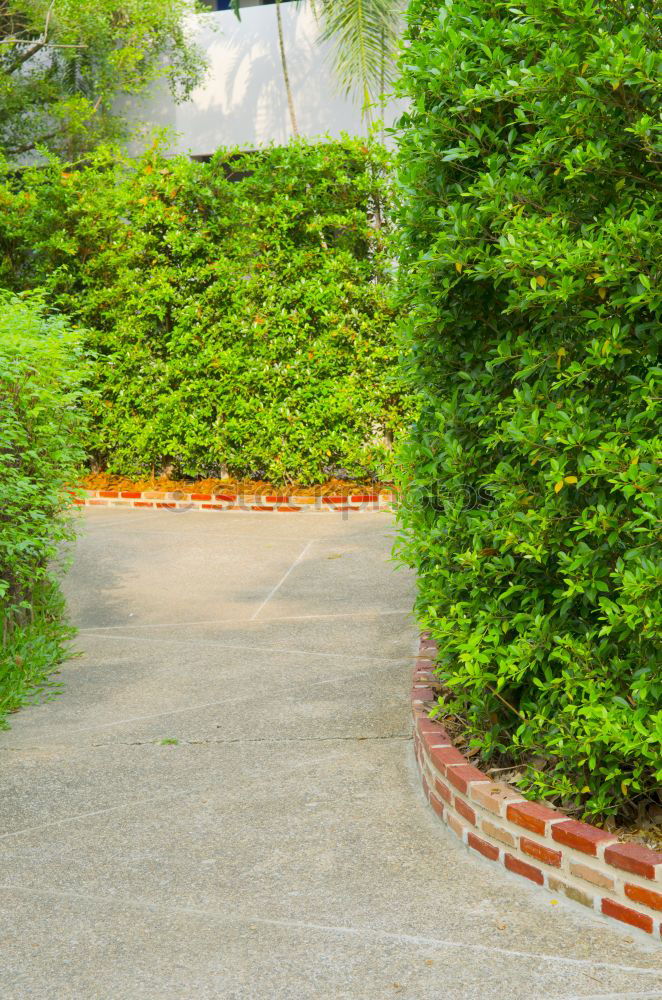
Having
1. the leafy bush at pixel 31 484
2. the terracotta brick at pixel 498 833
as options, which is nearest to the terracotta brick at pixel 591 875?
the terracotta brick at pixel 498 833

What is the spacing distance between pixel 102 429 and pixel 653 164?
8.72 metres

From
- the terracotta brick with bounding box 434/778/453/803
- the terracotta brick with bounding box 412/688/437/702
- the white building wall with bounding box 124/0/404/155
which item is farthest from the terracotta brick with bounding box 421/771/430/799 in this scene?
the white building wall with bounding box 124/0/404/155

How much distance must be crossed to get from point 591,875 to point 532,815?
0.93ft

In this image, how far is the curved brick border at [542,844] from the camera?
121 inches

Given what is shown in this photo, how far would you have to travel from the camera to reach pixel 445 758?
13.0 ft

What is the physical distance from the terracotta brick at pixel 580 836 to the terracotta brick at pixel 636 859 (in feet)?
0.17

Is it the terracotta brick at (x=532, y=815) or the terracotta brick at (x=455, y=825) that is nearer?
the terracotta brick at (x=532, y=815)

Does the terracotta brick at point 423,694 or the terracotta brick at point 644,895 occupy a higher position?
the terracotta brick at point 423,694

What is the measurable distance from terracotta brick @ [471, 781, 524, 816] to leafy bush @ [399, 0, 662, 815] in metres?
0.09

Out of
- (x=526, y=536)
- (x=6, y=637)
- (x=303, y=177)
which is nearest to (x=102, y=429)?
(x=303, y=177)

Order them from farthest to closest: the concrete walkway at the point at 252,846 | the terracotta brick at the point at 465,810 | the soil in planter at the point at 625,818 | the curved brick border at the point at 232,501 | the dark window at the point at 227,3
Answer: the dark window at the point at 227,3, the curved brick border at the point at 232,501, the terracotta brick at the point at 465,810, the soil in planter at the point at 625,818, the concrete walkway at the point at 252,846

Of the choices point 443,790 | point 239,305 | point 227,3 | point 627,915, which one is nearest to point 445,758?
point 443,790

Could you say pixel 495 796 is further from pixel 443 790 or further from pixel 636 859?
pixel 636 859

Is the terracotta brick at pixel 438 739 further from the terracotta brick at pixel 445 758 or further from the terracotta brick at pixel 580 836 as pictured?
the terracotta brick at pixel 580 836
